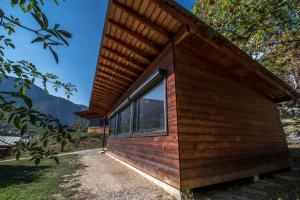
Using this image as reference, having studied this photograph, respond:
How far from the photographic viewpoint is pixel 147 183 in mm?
3834

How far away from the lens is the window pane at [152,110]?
3963 millimetres

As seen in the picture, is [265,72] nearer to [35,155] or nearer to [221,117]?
[221,117]

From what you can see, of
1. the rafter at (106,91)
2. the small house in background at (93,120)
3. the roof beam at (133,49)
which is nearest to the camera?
the roof beam at (133,49)

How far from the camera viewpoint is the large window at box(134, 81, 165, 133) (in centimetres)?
396

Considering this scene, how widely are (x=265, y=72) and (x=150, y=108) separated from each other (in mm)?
3388

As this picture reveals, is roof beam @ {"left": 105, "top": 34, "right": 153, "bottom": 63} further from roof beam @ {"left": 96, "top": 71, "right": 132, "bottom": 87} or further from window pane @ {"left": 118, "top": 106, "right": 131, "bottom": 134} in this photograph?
window pane @ {"left": 118, "top": 106, "right": 131, "bottom": 134}

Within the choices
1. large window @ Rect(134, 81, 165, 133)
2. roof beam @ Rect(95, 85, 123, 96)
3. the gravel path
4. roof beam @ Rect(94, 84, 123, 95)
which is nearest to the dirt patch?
the gravel path

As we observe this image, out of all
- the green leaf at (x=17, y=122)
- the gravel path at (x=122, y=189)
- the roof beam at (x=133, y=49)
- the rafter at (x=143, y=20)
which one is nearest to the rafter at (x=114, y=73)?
the roof beam at (x=133, y=49)

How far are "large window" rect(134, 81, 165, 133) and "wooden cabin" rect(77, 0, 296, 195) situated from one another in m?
0.03

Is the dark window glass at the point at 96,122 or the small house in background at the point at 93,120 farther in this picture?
the dark window glass at the point at 96,122

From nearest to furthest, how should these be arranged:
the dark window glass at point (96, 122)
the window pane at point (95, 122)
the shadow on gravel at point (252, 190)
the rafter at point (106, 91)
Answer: the shadow on gravel at point (252, 190)
the rafter at point (106, 91)
the dark window glass at point (96, 122)
the window pane at point (95, 122)

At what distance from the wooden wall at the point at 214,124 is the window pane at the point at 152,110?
2.42 ft

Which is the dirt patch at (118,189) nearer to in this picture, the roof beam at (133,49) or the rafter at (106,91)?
→ the roof beam at (133,49)

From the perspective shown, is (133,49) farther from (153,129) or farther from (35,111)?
(35,111)
